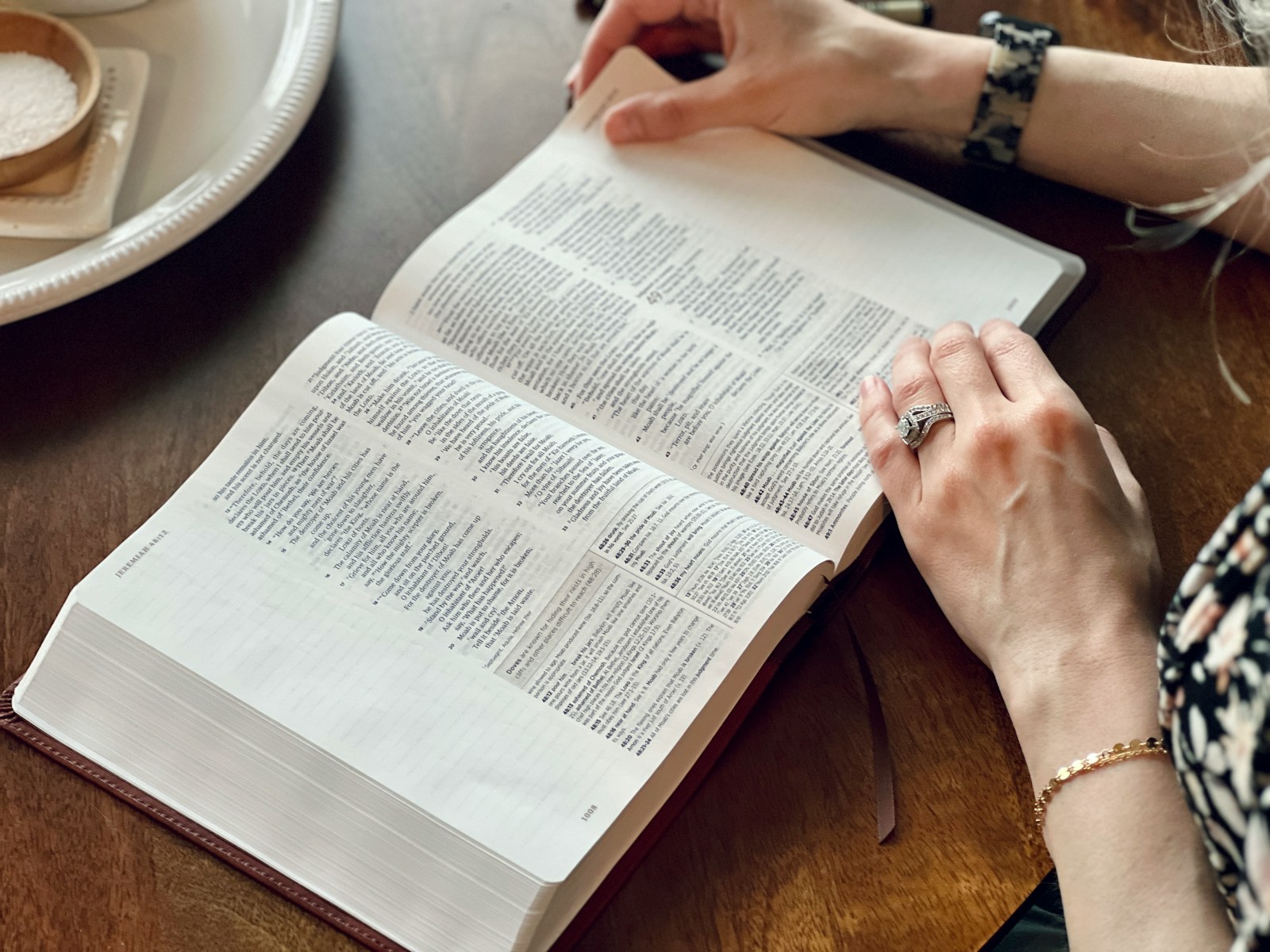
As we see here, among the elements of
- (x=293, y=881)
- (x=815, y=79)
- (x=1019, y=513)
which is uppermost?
(x=815, y=79)

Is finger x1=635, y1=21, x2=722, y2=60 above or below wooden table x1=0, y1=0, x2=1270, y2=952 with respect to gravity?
above

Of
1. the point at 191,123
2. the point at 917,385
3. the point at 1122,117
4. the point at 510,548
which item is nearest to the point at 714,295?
the point at 917,385

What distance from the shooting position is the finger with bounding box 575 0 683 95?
3.32ft

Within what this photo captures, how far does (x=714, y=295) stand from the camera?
2.95ft

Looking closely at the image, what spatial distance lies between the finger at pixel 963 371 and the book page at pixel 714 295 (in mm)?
45

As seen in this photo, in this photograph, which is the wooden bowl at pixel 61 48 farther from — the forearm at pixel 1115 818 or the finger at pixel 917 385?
the forearm at pixel 1115 818

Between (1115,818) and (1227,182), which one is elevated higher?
(1227,182)

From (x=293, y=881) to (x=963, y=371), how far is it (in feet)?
1.86

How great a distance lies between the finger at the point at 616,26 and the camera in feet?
3.32

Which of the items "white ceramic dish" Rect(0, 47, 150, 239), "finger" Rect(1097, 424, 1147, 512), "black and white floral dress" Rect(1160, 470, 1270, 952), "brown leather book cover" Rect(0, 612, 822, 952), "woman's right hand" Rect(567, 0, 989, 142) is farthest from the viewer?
"woman's right hand" Rect(567, 0, 989, 142)

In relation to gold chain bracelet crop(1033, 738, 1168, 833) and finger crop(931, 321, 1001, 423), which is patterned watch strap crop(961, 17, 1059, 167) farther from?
gold chain bracelet crop(1033, 738, 1168, 833)

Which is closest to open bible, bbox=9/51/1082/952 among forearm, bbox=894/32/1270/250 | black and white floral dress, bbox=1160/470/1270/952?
forearm, bbox=894/32/1270/250

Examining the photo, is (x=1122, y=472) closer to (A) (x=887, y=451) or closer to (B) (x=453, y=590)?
(A) (x=887, y=451)

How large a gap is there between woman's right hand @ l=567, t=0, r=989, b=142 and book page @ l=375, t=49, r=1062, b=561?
0.02m
